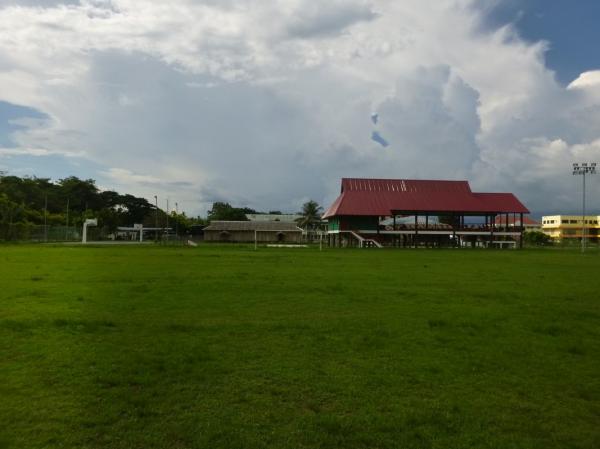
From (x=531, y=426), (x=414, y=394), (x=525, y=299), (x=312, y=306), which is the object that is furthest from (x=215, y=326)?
(x=525, y=299)

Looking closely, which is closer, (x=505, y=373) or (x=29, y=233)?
(x=505, y=373)

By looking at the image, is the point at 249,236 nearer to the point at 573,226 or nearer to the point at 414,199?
the point at 414,199

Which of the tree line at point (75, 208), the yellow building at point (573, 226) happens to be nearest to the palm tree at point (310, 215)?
the tree line at point (75, 208)

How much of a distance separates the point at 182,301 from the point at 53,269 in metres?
10.8

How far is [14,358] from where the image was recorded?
651 centimetres

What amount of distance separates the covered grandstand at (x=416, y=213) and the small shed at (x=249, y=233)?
708 inches

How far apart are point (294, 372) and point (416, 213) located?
183 feet

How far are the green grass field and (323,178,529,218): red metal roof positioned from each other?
48.0 meters

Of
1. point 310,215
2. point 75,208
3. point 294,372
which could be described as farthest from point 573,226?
point 294,372

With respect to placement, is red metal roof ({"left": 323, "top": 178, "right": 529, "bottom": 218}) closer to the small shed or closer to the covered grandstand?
the covered grandstand

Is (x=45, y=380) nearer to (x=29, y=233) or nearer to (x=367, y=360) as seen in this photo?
(x=367, y=360)

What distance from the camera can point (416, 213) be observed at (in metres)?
60.0

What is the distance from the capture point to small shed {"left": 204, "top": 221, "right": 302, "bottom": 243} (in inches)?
3253

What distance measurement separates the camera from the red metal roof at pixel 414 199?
59.6 meters
